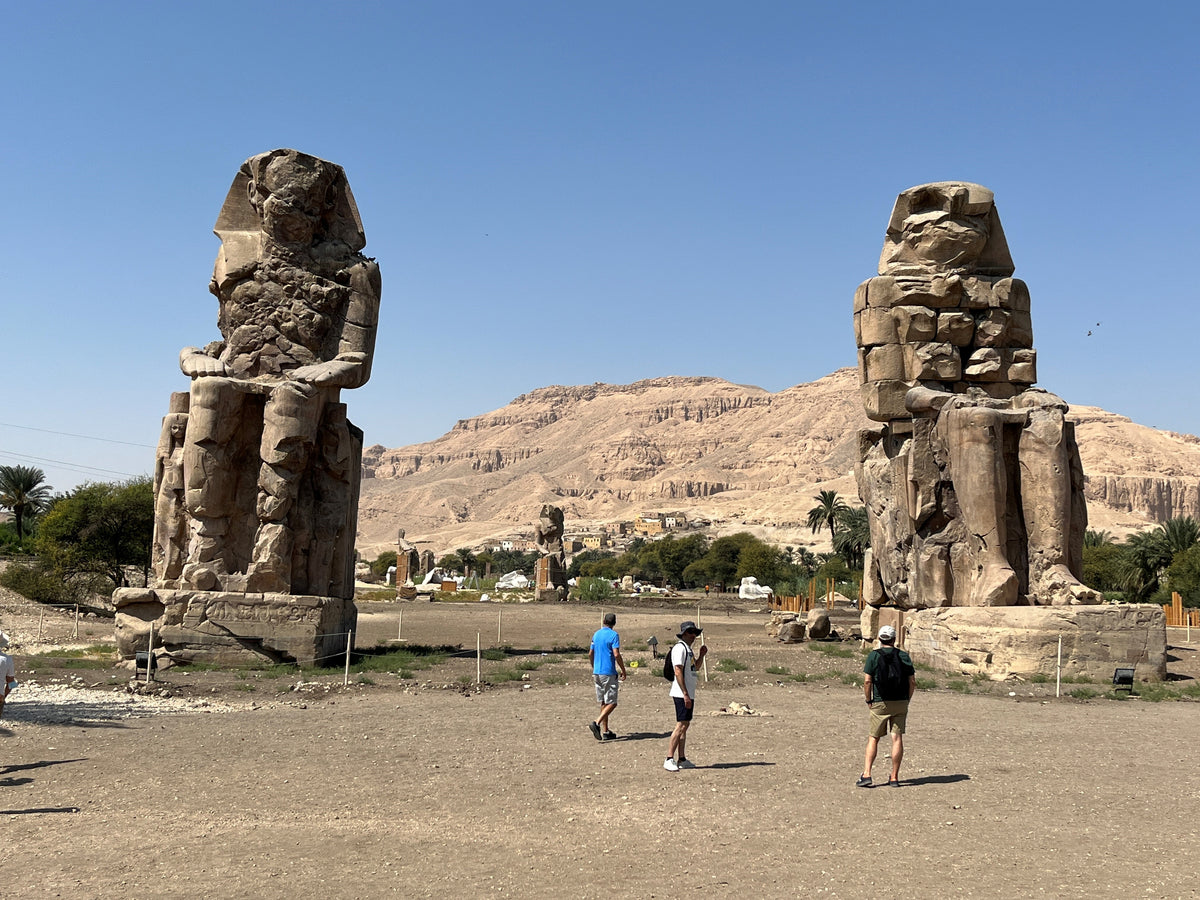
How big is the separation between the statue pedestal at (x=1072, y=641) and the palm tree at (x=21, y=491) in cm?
3266

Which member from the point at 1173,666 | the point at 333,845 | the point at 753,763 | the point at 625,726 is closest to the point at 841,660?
the point at 1173,666

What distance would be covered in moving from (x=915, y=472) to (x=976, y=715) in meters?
4.59

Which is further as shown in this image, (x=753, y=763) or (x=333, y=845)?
(x=753, y=763)

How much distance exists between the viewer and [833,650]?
15.0 m

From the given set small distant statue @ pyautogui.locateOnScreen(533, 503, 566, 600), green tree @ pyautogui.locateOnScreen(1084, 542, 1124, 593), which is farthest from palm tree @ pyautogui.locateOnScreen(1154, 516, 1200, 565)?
small distant statue @ pyautogui.locateOnScreen(533, 503, 566, 600)

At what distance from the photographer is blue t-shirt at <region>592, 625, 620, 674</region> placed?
25.7ft

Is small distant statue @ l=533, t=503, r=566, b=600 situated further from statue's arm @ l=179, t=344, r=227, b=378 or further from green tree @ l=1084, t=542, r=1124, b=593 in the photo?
statue's arm @ l=179, t=344, r=227, b=378

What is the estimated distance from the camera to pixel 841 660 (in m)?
14.0

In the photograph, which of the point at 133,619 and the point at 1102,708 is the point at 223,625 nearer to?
the point at 133,619

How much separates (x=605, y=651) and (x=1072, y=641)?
572 centimetres

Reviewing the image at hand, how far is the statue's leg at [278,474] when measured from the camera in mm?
11234

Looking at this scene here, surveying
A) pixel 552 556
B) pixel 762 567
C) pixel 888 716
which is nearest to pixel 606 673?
pixel 888 716

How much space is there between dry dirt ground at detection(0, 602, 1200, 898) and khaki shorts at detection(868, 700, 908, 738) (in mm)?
344

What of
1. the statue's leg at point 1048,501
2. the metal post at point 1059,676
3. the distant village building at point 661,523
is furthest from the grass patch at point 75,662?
the distant village building at point 661,523
